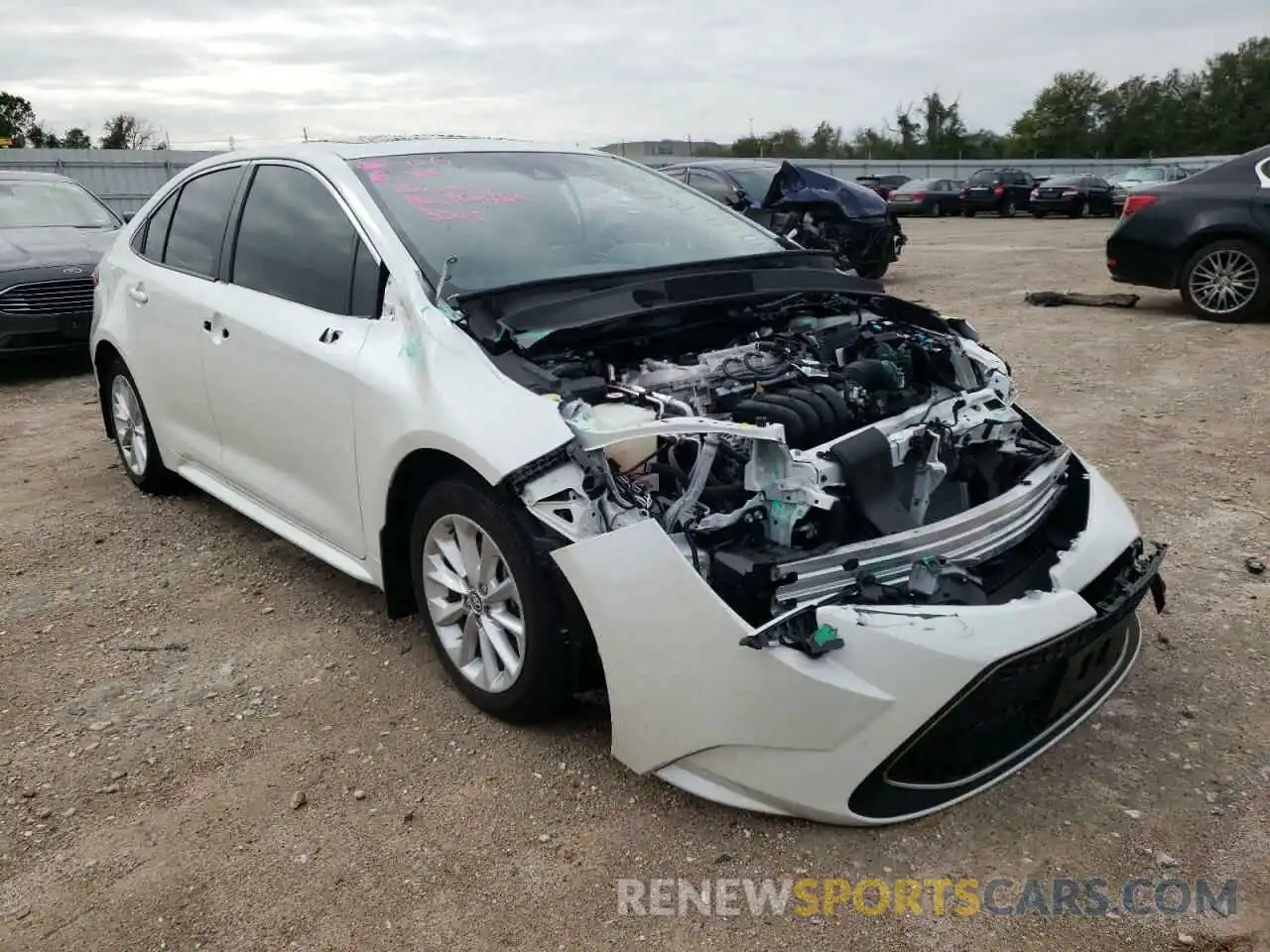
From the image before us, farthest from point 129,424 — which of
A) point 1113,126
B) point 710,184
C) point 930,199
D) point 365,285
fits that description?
point 1113,126

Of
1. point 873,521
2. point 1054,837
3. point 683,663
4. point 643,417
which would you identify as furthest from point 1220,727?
point 643,417

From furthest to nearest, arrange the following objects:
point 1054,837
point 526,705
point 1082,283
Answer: point 1082,283, point 526,705, point 1054,837

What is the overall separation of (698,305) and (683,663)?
Answer: 1.34 m

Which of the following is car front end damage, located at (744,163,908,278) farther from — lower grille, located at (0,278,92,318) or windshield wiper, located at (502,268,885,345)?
windshield wiper, located at (502,268,885,345)

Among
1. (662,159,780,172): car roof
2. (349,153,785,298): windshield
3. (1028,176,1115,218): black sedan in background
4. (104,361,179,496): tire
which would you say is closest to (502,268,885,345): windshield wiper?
(349,153,785,298): windshield

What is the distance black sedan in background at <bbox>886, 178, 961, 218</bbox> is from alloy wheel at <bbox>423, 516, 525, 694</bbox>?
1131 inches

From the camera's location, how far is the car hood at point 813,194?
37.1ft

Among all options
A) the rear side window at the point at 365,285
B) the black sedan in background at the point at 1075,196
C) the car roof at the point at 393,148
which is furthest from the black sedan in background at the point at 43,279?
the black sedan in background at the point at 1075,196

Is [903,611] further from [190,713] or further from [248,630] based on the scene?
[248,630]

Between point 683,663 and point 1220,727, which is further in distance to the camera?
point 1220,727

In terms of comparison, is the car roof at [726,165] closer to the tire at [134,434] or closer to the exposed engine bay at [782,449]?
the tire at [134,434]

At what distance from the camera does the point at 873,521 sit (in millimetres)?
2592

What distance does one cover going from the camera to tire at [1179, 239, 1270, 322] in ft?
28.0

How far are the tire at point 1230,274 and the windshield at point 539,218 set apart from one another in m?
6.45
